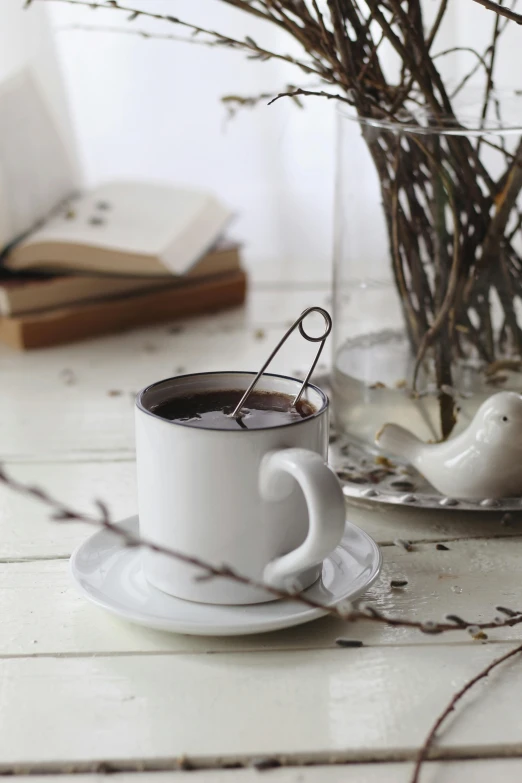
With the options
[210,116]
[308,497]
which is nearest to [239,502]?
[308,497]

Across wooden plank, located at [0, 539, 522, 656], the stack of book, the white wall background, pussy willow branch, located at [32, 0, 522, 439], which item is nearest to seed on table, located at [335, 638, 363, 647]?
wooden plank, located at [0, 539, 522, 656]

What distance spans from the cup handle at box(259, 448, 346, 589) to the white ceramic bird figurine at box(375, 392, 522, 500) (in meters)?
0.18

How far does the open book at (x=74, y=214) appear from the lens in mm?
1146

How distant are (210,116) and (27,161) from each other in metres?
0.44

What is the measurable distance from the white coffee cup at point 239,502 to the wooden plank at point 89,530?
0.45 ft

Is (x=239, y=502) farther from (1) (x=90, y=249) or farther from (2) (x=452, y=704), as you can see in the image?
(1) (x=90, y=249)

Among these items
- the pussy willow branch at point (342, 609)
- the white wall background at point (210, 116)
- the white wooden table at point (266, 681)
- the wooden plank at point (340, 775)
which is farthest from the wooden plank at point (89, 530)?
the white wall background at point (210, 116)

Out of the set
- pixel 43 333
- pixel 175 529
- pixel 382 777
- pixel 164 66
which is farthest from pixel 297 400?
pixel 164 66

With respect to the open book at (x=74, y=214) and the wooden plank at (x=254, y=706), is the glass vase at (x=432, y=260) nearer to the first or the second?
the wooden plank at (x=254, y=706)

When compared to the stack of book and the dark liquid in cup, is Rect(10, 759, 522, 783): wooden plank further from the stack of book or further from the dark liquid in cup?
the stack of book

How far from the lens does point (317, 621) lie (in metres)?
0.55

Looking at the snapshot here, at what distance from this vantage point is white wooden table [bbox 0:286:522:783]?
1.46 feet

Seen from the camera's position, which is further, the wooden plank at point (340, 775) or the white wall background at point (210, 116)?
the white wall background at point (210, 116)

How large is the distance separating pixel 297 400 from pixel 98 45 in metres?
1.15
